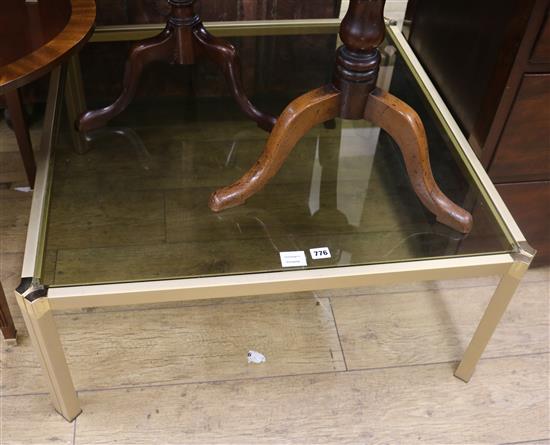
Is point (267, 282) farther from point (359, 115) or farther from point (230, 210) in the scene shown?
point (359, 115)

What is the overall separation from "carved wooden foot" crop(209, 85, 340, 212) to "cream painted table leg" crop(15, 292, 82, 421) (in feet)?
0.94

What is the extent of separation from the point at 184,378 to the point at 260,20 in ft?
2.20

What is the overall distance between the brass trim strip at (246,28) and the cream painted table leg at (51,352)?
57 centimetres

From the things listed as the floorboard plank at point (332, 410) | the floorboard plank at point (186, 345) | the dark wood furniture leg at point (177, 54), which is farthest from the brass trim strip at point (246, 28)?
the floorboard plank at point (332, 410)

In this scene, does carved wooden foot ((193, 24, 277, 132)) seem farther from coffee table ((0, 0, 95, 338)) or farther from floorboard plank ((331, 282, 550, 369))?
floorboard plank ((331, 282, 550, 369))

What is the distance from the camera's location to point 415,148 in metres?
0.94

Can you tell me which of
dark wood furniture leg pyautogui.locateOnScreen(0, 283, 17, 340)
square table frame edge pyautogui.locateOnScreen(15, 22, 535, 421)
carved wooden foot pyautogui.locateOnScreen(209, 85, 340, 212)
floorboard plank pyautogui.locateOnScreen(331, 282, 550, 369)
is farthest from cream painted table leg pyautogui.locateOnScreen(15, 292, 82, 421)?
floorboard plank pyautogui.locateOnScreen(331, 282, 550, 369)

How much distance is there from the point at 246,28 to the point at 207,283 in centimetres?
57

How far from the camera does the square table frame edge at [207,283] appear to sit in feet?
2.72

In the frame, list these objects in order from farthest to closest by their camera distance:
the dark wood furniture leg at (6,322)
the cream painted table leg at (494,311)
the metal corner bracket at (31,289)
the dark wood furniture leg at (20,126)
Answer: the dark wood furniture leg at (20,126)
the dark wood furniture leg at (6,322)
the cream painted table leg at (494,311)
the metal corner bracket at (31,289)

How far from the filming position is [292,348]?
1107 mm

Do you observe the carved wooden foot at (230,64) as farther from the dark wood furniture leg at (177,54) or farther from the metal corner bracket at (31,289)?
the metal corner bracket at (31,289)

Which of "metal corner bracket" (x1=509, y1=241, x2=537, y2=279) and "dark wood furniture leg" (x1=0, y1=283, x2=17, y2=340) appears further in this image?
"dark wood furniture leg" (x1=0, y1=283, x2=17, y2=340)

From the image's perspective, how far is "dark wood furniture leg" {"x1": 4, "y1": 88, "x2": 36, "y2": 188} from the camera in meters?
1.16
